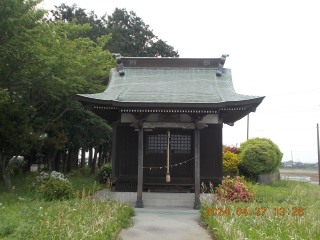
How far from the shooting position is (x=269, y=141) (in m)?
17.6

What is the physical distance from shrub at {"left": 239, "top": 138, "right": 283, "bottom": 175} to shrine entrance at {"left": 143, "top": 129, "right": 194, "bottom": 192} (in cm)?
701

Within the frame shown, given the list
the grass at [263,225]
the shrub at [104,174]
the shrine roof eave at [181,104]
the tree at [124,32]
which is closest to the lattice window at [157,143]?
the shrine roof eave at [181,104]

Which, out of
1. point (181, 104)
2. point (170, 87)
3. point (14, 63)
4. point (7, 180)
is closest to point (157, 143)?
point (170, 87)

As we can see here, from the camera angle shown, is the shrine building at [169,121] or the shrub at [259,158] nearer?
the shrine building at [169,121]

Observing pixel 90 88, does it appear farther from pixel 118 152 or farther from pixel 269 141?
pixel 269 141

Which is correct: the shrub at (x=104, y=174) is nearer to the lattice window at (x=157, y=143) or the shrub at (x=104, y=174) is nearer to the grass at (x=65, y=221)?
the lattice window at (x=157, y=143)

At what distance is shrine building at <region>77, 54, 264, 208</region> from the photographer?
30.1ft

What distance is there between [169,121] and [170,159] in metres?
1.66

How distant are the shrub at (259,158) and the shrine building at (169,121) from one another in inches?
191

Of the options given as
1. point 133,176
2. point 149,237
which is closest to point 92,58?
point 133,176

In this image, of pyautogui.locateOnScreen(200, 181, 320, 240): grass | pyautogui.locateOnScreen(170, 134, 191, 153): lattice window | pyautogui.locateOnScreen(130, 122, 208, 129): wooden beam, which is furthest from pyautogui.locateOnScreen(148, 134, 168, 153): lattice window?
pyautogui.locateOnScreen(200, 181, 320, 240): grass

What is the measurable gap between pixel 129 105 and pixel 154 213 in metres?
3.40

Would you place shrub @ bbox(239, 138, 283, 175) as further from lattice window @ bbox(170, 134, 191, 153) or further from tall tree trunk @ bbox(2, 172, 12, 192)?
tall tree trunk @ bbox(2, 172, 12, 192)

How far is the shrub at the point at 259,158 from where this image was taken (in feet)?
53.4
